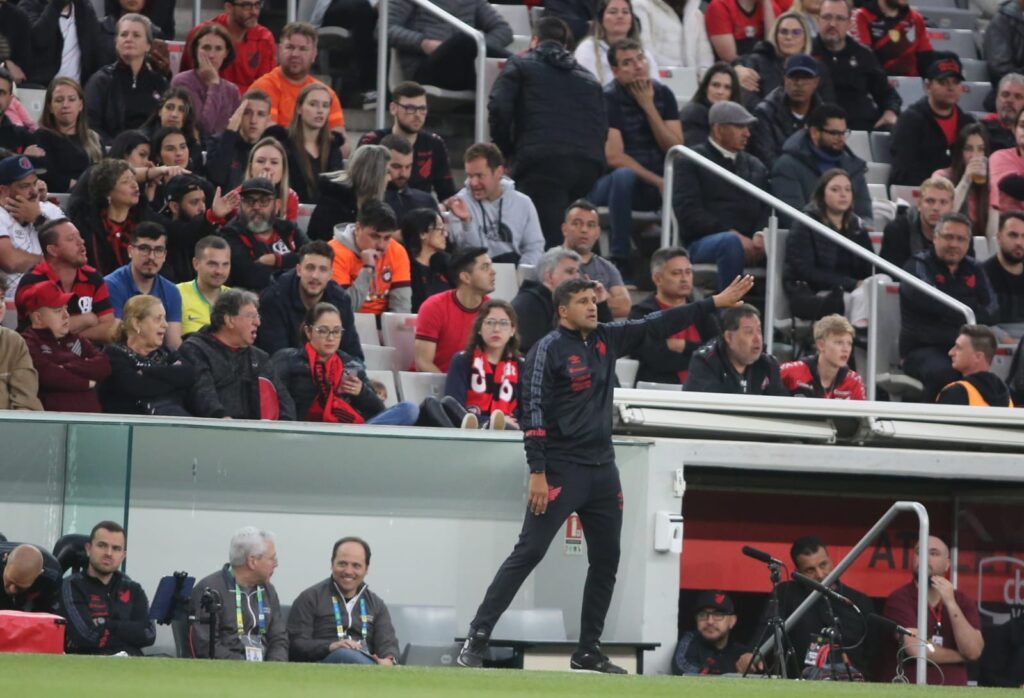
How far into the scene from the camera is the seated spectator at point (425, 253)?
12.7 m

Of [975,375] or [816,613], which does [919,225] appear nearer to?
[975,375]

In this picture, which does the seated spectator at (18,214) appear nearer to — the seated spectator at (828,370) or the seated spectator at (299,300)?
the seated spectator at (299,300)

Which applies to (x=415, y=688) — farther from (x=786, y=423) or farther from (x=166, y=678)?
(x=786, y=423)

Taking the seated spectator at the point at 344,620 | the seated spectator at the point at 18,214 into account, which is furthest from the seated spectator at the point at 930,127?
the seated spectator at the point at 344,620

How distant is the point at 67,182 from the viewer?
41.5 ft

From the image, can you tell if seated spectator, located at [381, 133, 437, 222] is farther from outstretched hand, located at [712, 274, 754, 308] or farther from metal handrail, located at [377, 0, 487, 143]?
outstretched hand, located at [712, 274, 754, 308]

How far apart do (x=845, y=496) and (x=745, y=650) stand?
3.99 ft

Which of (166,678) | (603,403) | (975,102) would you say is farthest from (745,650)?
(975,102)

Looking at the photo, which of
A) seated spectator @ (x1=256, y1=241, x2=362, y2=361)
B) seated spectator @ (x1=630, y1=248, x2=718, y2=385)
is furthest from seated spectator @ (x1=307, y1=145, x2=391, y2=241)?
seated spectator @ (x1=630, y1=248, x2=718, y2=385)

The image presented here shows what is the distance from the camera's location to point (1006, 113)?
16188 mm

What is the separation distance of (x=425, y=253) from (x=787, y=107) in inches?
149

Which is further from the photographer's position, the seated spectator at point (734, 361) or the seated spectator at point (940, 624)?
the seated spectator at point (940, 624)

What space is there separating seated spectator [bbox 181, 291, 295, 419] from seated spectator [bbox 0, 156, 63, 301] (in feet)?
3.95

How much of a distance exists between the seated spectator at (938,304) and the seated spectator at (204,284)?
4.61m
